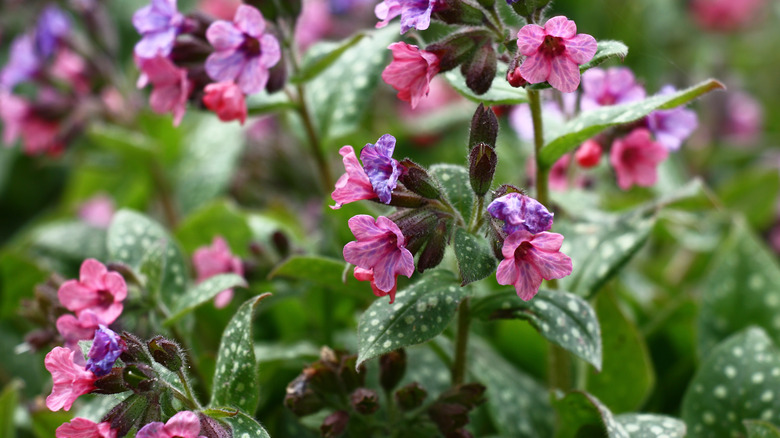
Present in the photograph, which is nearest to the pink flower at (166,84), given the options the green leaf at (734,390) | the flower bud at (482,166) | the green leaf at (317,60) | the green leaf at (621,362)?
the green leaf at (317,60)

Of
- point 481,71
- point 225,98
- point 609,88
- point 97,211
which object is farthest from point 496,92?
point 97,211

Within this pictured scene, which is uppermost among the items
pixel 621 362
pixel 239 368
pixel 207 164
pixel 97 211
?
pixel 239 368

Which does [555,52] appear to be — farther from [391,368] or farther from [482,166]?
[391,368]

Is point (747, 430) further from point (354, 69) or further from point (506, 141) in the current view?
point (506, 141)

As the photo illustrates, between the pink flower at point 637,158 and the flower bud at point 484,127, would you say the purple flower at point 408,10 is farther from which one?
the pink flower at point 637,158

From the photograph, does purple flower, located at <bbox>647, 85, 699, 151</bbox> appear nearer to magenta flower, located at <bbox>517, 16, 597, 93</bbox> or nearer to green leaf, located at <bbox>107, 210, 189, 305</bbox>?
magenta flower, located at <bbox>517, 16, 597, 93</bbox>
